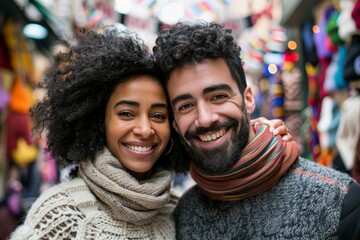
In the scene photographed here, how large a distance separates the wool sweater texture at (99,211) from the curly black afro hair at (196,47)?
536 mm

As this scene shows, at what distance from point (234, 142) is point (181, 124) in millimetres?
259

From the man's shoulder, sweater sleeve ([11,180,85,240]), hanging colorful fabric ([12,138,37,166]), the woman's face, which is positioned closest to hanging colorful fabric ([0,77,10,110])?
hanging colorful fabric ([12,138,37,166])

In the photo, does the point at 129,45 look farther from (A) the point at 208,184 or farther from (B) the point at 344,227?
(B) the point at 344,227

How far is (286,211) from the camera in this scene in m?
1.71

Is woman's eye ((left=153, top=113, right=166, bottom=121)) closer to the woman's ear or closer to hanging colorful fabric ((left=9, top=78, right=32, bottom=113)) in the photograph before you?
the woman's ear

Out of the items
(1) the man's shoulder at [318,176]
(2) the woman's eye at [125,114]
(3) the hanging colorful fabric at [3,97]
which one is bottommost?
(1) the man's shoulder at [318,176]

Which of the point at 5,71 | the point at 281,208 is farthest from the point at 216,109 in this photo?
the point at 5,71

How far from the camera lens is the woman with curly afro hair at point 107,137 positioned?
1.81 m

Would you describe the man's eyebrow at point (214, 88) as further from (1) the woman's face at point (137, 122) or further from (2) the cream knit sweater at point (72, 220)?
(2) the cream knit sweater at point (72, 220)

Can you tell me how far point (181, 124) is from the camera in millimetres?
1908

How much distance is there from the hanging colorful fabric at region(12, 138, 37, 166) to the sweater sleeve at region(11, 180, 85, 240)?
7.81 ft

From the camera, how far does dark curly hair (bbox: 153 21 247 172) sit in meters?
1.89

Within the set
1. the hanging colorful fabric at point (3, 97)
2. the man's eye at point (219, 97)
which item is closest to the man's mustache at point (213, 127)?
the man's eye at point (219, 97)

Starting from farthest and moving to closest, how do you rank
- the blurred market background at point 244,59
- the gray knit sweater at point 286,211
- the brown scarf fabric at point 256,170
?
1. the blurred market background at point 244,59
2. the brown scarf fabric at point 256,170
3. the gray knit sweater at point 286,211
